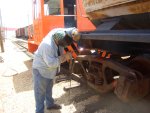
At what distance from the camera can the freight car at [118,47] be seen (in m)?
2.93

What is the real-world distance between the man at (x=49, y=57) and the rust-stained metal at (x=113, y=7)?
17.9 inches

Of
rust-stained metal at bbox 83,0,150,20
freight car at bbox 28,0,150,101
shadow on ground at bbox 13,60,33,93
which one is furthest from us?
shadow on ground at bbox 13,60,33,93

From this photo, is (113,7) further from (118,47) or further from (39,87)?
(39,87)

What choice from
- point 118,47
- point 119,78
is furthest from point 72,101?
point 119,78

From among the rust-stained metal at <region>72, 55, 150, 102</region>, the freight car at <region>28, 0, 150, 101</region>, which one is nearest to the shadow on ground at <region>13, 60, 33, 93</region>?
the freight car at <region>28, 0, 150, 101</region>

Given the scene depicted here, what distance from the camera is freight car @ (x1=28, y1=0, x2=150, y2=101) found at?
9.61 ft

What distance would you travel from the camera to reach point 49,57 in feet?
12.4

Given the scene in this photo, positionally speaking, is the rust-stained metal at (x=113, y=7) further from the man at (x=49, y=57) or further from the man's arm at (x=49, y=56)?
the man's arm at (x=49, y=56)

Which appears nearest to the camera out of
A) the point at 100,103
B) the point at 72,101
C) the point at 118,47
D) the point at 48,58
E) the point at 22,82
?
the point at 48,58

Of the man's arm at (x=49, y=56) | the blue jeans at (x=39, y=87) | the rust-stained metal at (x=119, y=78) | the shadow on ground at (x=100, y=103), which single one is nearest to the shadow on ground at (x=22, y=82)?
the shadow on ground at (x=100, y=103)

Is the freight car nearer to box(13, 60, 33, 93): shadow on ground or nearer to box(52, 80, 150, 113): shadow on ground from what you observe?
box(52, 80, 150, 113): shadow on ground

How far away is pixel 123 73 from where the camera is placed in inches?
122

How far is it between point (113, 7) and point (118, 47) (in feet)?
3.19

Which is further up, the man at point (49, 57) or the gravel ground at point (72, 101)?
the man at point (49, 57)
